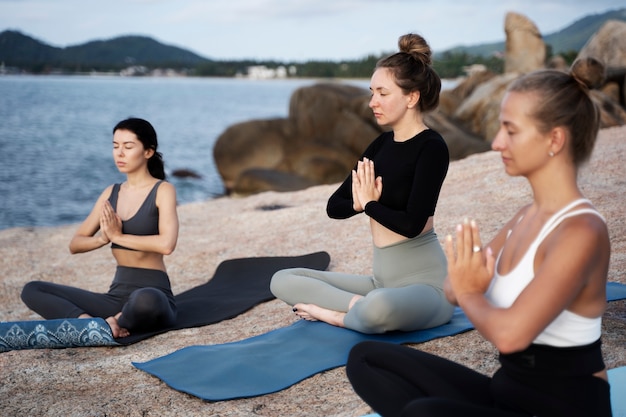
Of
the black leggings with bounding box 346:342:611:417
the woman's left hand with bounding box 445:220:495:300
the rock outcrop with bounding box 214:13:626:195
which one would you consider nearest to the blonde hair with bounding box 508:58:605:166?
the woman's left hand with bounding box 445:220:495:300

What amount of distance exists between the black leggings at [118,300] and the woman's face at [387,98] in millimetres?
1806

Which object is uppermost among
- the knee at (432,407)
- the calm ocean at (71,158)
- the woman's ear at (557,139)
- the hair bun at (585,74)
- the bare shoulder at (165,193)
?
the hair bun at (585,74)

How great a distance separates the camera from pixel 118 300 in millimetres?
4766

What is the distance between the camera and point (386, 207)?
3.94 m

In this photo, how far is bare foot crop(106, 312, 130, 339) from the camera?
178 inches

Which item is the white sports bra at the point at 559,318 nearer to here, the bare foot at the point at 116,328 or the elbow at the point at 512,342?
the elbow at the point at 512,342

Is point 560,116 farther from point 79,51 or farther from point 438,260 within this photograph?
point 79,51

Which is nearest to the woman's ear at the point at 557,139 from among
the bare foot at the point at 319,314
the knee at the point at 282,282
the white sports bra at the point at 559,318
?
the white sports bra at the point at 559,318

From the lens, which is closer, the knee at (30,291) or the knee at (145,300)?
the knee at (145,300)

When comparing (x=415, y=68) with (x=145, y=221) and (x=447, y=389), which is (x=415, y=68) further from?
(x=447, y=389)

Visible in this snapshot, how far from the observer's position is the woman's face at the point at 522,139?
2123mm

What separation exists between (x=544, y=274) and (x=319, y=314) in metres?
2.36

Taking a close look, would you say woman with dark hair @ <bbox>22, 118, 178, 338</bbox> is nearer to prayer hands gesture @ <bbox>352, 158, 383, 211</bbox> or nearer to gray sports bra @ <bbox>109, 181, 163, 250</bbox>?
gray sports bra @ <bbox>109, 181, 163, 250</bbox>

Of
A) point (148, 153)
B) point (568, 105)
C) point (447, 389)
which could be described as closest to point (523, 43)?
point (148, 153)
